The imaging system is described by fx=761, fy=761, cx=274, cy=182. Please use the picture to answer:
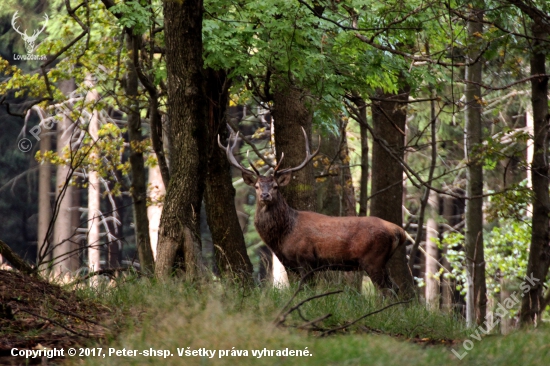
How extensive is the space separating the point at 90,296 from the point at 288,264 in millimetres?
4257

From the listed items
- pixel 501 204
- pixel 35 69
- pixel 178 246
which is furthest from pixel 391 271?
pixel 35 69

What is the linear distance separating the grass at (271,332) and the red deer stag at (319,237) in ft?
8.33

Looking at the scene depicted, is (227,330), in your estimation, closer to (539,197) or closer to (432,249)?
(539,197)

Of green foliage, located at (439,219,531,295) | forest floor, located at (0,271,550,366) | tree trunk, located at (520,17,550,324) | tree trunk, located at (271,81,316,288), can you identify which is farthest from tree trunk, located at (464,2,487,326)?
green foliage, located at (439,219,531,295)

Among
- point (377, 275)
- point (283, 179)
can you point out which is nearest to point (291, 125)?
point (283, 179)

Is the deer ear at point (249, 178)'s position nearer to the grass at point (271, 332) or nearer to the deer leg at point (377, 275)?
the deer leg at point (377, 275)

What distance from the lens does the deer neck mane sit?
11.2m

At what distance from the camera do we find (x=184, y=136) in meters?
9.44

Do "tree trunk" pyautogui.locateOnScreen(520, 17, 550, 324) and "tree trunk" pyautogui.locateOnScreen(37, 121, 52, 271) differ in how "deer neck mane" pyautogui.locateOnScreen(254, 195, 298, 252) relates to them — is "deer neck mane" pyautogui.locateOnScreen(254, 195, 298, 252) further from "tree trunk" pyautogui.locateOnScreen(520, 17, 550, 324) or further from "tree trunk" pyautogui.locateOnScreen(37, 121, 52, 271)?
"tree trunk" pyautogui.locateOnScreen(37, 121, 52, 271)

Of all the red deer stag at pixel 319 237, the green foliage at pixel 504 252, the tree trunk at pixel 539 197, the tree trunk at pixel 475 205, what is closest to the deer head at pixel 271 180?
the red deer stag at pixel 319 237

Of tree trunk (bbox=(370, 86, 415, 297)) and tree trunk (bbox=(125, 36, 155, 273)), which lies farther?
tree trunk (bbox=(125, 36, 155, 273))

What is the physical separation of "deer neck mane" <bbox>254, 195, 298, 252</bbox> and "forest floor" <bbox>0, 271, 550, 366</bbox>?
9.06 ft

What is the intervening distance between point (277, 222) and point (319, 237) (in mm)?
659

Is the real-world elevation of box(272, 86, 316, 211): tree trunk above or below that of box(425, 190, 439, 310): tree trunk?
above
